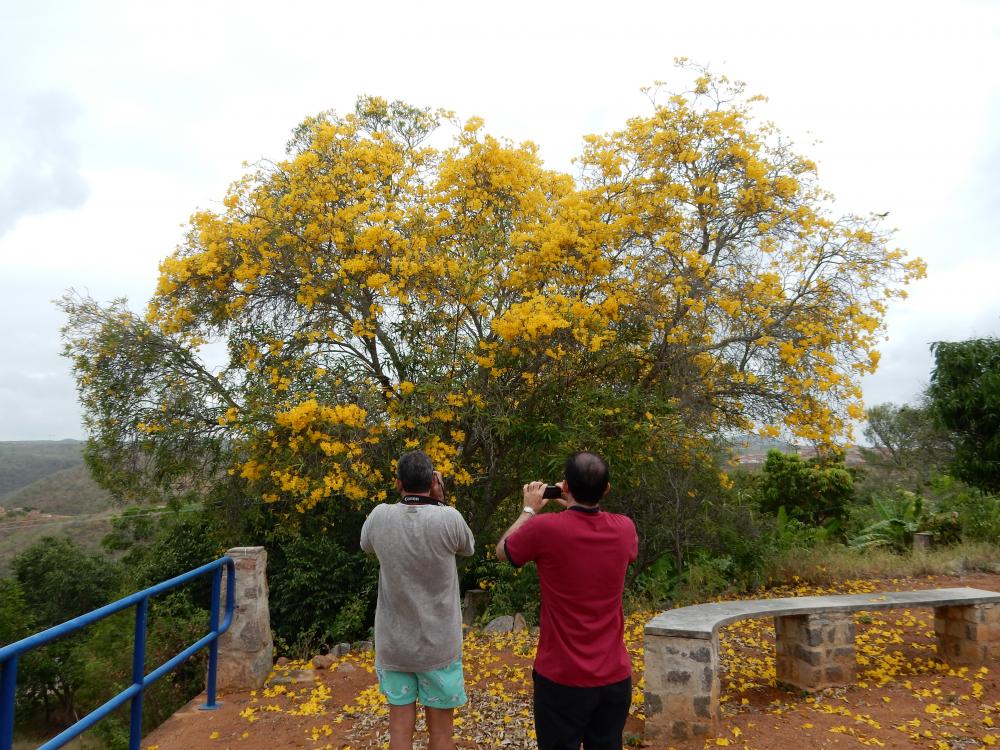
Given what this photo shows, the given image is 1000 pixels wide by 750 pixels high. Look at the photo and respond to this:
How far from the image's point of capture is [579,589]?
8.28ft

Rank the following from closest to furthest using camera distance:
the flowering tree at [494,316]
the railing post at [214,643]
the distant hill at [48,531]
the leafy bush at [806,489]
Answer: the railing post at [214,643] → the flowering tree at [494,316] → the leafy bush at [806,489] → the distant hill at [48,531]

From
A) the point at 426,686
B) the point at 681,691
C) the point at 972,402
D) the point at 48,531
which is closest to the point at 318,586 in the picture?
the point at 681,691

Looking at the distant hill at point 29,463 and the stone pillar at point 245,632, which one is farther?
the distant hill at point 29,463

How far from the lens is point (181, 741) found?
4.23m

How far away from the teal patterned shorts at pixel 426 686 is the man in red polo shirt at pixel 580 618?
1.53 ft

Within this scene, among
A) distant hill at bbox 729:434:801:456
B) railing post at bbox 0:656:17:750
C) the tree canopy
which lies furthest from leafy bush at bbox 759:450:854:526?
railing post at bbox 0:656:17:750

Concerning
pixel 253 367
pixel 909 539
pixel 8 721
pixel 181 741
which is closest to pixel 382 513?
pixel 8 721

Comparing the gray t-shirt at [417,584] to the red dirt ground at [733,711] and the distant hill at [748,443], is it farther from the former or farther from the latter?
the distant hill at [748,443]

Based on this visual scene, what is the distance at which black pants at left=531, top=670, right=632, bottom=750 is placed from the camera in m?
2.47

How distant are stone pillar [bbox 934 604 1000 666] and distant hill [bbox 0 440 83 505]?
46.7m

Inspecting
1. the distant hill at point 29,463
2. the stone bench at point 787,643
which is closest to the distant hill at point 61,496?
the distant hill at point 29,463

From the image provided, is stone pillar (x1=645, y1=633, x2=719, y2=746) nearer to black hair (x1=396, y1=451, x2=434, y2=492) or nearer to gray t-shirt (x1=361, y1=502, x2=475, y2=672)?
gray t-shirt (x1=361, y1=502, x2=475, y2=672)

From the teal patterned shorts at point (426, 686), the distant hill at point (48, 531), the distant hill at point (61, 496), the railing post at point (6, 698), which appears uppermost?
the railing post at point (6, 698)

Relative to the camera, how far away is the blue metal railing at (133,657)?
2396mm
